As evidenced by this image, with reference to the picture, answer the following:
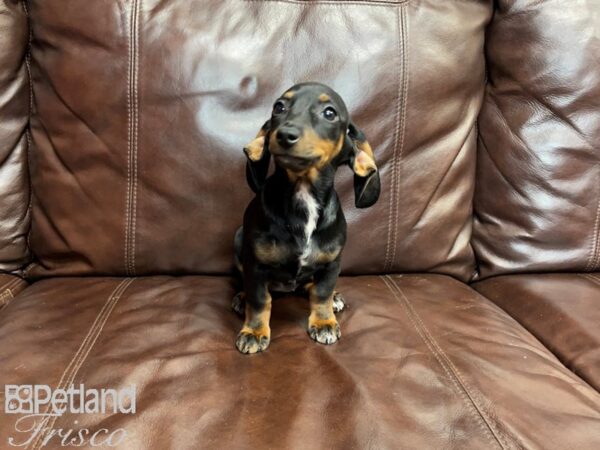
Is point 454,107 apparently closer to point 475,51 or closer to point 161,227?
point 475,51

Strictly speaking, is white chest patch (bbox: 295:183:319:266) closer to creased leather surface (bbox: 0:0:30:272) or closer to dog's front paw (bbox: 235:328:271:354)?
dog's front paw (bbox: 235:328:271:354)

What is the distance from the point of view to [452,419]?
3.22ft

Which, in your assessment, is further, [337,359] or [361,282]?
[361,282]

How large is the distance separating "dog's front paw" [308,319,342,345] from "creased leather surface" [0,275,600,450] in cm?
2

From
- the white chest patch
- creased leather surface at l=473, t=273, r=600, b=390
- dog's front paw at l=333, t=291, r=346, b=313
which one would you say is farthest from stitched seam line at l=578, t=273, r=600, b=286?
the white chest patch

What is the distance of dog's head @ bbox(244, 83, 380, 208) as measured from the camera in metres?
1.09

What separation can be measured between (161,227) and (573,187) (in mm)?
1152

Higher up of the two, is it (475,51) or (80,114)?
(475,51)

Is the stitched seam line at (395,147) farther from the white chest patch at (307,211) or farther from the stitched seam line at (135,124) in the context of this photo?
the stitched seam line at (135,124)

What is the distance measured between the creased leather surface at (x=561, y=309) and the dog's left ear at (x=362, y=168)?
52 cm

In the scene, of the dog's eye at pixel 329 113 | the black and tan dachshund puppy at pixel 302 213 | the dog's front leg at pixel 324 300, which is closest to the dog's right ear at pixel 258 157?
the black and tan dachshund puppy at pixel 302 213

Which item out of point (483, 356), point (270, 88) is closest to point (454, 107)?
point (270, 88)

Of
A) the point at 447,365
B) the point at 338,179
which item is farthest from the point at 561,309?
the point at 338,179

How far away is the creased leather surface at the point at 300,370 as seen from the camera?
3.09ft
